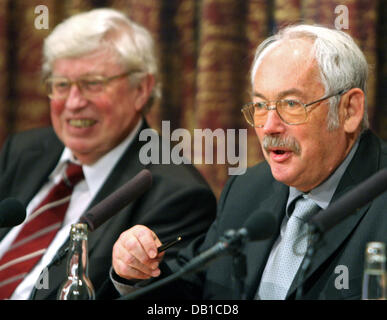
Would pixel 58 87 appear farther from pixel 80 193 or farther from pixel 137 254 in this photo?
pixel 137 254

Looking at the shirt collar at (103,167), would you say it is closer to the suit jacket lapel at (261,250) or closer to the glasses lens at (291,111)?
the suit jacket lapel at (261,250)

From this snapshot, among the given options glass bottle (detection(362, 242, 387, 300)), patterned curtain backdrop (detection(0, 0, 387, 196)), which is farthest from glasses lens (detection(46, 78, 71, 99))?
glass bottle (detection(362, 242, 387, 300))

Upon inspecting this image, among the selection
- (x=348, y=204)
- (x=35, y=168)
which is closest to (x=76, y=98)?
(x=35, y=168)

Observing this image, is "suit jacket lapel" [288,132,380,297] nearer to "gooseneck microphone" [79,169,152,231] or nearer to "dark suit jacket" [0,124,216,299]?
"gooseneck microphone" [79,169,152,231]

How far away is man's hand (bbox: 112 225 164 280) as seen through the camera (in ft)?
5.57

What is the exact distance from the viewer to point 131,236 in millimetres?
1719

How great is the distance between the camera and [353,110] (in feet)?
6.01

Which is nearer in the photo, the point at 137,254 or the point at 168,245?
the point at 168,245

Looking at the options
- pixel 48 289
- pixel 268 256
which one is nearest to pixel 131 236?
pixel 268 256

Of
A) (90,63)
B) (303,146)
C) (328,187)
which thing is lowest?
(328,187)

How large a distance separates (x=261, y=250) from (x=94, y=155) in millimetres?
930

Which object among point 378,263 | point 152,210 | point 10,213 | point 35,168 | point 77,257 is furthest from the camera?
point 35,168

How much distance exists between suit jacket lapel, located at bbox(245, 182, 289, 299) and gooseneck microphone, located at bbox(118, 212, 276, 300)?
16.3 inches
